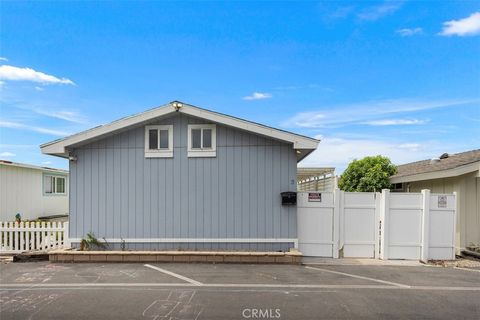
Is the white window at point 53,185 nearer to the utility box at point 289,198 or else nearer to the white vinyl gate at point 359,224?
the utility box at point 289,198

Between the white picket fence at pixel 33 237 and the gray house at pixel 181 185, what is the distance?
0.46 metres

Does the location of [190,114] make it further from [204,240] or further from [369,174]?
[369,174]

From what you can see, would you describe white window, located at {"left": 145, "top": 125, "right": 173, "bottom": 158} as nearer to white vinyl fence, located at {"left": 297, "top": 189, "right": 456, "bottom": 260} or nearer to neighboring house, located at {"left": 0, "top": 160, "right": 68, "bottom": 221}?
white vinyl fence, located at {"left": 297, "top": 189, "right": 456, "bottom": 260}

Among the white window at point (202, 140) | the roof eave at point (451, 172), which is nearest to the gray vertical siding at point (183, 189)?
the white window at point (202, 140)

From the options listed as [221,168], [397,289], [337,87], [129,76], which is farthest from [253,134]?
[337,87]

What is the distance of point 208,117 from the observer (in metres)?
8.27

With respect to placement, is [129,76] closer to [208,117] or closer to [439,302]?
[208,117]

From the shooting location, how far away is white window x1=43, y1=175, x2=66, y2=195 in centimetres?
1648

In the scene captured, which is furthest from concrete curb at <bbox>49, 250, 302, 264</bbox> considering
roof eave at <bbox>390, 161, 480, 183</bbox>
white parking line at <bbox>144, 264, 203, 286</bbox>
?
roof eave at <bbox>390, 161, 480, 183</bbox>

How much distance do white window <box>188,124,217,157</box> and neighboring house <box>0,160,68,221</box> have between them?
9221 mm

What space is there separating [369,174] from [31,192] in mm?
15061

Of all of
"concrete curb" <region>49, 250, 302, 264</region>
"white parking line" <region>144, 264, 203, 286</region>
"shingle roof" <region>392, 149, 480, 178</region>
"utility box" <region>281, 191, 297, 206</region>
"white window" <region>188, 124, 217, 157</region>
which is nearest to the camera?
"white parking line" <region>144, 264, 203, 286</region>

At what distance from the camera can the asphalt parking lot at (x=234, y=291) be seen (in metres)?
4.85

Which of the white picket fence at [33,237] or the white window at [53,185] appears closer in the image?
the white picket fence at [33,237]
